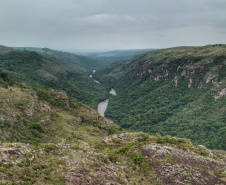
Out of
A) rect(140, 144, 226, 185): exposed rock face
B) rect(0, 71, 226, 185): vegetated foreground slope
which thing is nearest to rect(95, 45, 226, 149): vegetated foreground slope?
rect(140, 144, 226, 185): exposed rock face

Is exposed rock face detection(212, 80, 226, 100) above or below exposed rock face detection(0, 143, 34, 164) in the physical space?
below

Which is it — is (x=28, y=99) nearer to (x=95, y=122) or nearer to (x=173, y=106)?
(x=95, y=122)

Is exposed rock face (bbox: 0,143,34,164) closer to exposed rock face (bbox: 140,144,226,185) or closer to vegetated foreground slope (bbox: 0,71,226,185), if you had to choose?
vegetated foreground slope (bbox: 0,71,226,185)

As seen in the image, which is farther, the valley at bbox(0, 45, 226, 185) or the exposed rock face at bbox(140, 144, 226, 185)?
the exposed rock face at bbox(140, 144, 226, 185)

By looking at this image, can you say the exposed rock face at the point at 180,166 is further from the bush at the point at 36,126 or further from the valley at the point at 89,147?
the bush at the point at 36,126

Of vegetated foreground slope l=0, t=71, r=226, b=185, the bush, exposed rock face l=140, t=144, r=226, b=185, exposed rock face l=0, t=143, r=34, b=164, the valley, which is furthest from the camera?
the bush

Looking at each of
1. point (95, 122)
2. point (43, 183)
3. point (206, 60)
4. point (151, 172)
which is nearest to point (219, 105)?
point (206, 60)

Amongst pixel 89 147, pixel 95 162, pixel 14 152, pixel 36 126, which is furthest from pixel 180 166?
pixel 36 126

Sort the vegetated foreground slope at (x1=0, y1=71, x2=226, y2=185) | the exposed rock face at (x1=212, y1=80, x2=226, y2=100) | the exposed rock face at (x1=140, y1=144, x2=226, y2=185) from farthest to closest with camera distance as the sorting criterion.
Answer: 1. the exposed rock face at (x1=212, y1=80, x2=226, y2=100)
2. the exposed rock face at (x1=140, y1=144, x2=226, y2=185)
3. the vegetated foreground slope at (x1=0, y1=71, x2=226, y2=185)
